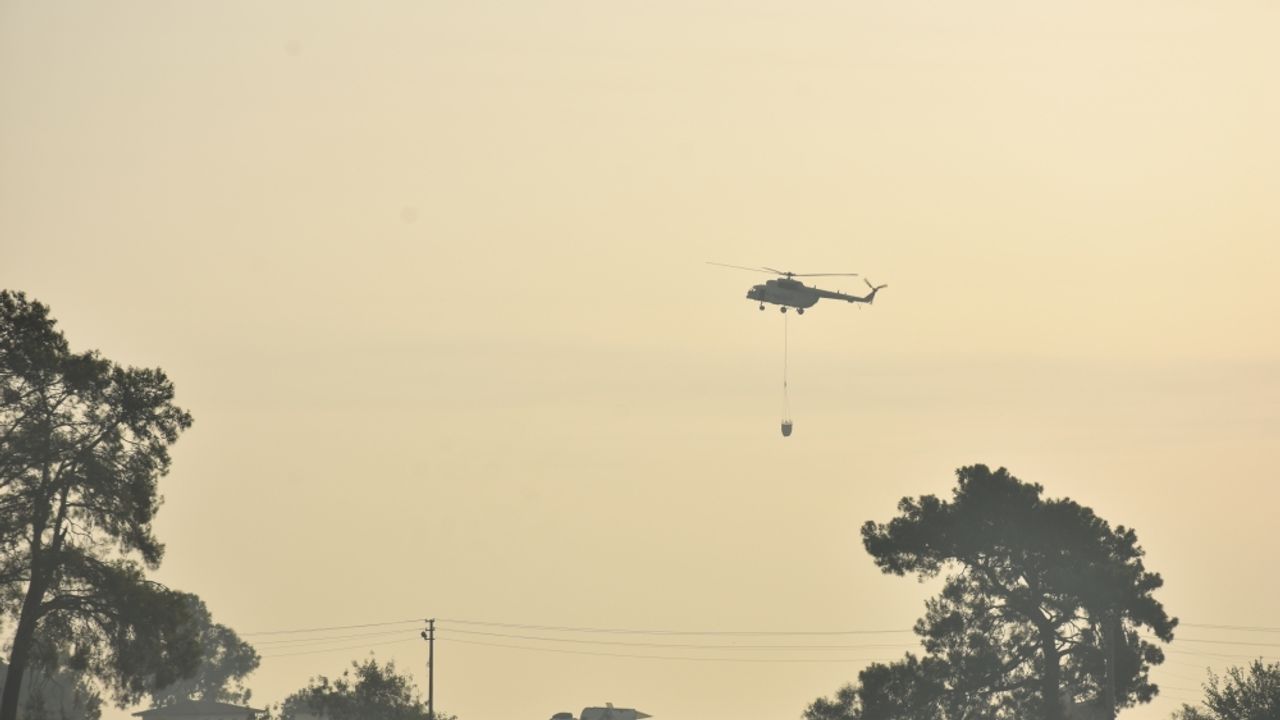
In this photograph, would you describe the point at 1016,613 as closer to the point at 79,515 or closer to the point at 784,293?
the point at 784,293

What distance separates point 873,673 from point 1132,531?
17.9 metres

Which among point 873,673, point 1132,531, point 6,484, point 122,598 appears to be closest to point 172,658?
point 122,598

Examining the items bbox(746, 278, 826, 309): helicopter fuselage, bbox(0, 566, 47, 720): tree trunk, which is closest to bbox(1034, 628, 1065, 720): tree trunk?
bbox(746, 278, 826, 309): helicopter fuselage

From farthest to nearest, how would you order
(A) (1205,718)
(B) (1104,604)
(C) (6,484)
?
(A) (1205,718) → (B) (1104,604) → (C) (6,484)

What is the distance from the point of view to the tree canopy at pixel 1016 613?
13075 centimetres

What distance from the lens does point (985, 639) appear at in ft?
434

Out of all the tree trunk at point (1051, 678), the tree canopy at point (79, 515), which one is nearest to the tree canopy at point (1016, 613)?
the tree trunk at point (1051, 678)

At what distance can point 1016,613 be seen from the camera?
436ft

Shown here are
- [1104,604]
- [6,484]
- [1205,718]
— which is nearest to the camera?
[6,484]

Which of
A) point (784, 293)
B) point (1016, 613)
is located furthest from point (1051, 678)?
point (784, 293)

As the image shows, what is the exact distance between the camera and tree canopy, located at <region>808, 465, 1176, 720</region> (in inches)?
5148

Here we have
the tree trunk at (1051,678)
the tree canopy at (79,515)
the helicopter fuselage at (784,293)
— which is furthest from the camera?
the helicopter fuselage at (784,293)

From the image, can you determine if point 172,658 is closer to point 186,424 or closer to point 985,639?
point 186,424

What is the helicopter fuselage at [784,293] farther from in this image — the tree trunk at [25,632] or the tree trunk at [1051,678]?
the tree trunk at [25,632]
